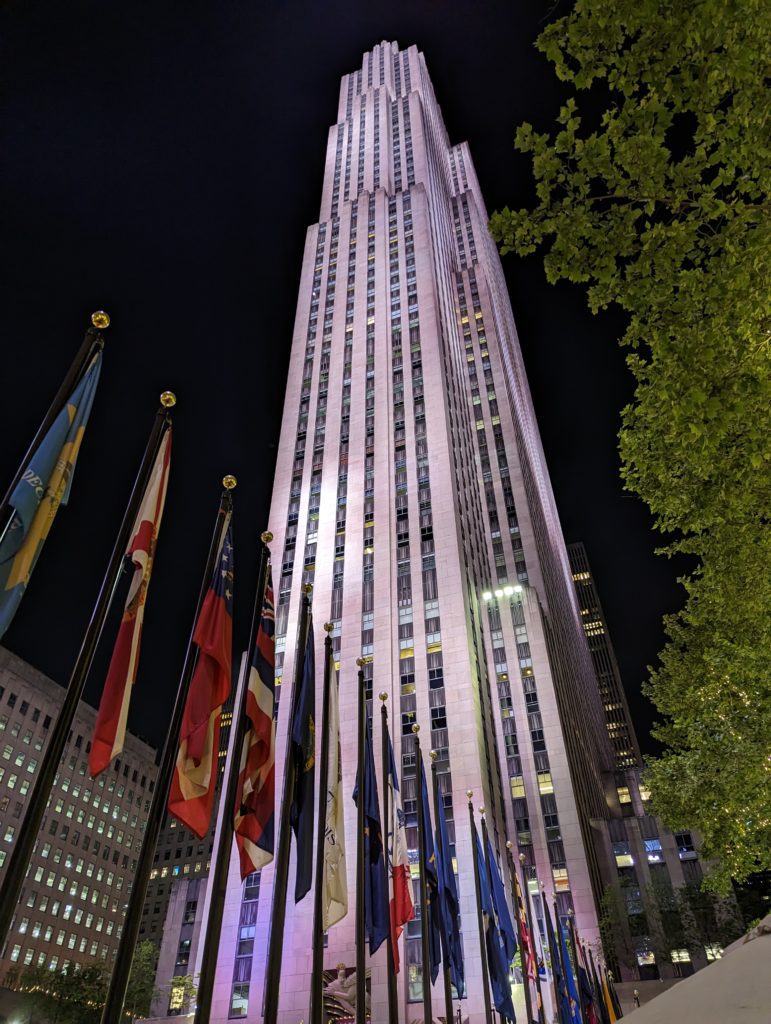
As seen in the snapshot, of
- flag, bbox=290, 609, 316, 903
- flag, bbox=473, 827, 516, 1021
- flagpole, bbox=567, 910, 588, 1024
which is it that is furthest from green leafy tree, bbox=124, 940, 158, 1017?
flag, bbox=290, 609, 316, 903

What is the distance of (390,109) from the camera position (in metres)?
130

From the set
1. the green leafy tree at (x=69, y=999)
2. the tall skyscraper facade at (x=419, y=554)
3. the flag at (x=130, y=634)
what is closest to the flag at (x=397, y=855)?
the flag at (x=130, y=634)

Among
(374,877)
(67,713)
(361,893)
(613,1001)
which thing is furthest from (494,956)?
(613,1001)

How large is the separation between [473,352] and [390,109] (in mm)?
56551

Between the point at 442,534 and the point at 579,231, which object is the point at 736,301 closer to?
the point at 579,231

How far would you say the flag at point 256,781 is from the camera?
10773 millimetres

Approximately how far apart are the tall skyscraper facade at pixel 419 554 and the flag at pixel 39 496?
42.6 meters

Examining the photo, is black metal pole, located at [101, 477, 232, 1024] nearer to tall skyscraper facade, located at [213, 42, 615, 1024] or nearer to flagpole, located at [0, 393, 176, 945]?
flagpole, located at [0, 393, 176, 945]

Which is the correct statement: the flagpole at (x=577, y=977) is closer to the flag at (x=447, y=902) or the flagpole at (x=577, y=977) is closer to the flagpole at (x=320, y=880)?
the flag at (x=447, y=902)

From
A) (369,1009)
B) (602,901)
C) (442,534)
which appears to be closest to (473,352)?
(442,534)

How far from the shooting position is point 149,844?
29.5 feet

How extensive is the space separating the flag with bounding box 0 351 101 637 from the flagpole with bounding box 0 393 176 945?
1065mm

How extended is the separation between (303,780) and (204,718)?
10.6 feet

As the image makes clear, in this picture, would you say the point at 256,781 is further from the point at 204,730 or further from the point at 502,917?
the point at 502,917
